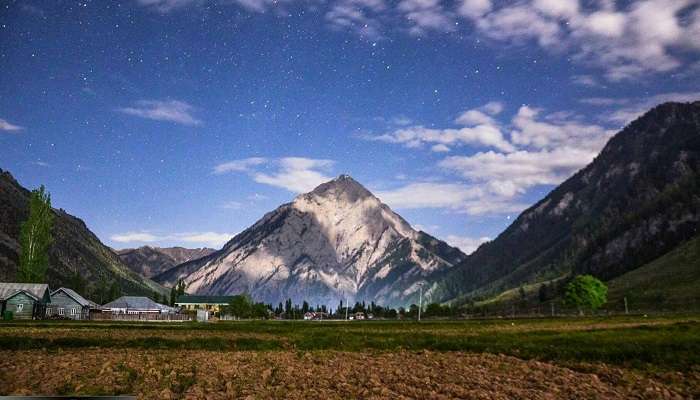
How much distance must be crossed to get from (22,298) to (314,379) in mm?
133303

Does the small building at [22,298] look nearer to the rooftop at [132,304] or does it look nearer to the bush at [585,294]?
the rooftop at [132,304]

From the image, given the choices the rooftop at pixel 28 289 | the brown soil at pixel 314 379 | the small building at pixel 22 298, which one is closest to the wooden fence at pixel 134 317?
the small building at pixel 22 298

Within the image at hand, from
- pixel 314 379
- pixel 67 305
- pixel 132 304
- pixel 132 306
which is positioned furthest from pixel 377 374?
pixel 132 304

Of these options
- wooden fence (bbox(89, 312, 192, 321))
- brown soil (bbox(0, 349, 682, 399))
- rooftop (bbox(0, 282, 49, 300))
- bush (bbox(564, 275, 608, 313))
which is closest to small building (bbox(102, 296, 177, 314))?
wooden fence (bbox(89, 312, 192, 321))

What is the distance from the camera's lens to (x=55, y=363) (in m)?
27.3

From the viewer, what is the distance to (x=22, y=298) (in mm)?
129125

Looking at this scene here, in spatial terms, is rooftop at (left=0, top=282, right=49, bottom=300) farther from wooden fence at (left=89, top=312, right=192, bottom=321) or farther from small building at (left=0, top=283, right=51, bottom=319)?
wooden fence at (left=89, top=312, right=192, bottom=321)

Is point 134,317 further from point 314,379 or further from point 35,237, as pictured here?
point 314,379

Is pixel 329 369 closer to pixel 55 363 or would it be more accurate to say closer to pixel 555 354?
pixel 55 363

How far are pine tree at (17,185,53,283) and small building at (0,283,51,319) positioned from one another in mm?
3249

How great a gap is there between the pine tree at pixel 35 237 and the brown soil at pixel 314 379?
11281 centimetres

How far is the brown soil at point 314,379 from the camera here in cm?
1961

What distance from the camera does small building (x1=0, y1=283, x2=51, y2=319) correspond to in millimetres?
127500

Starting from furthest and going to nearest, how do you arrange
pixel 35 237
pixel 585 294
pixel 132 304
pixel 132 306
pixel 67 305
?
pixel 132 304 < pixel 132 306 < pixel 585 294 < pixel 67 305 < pixel 35 237
